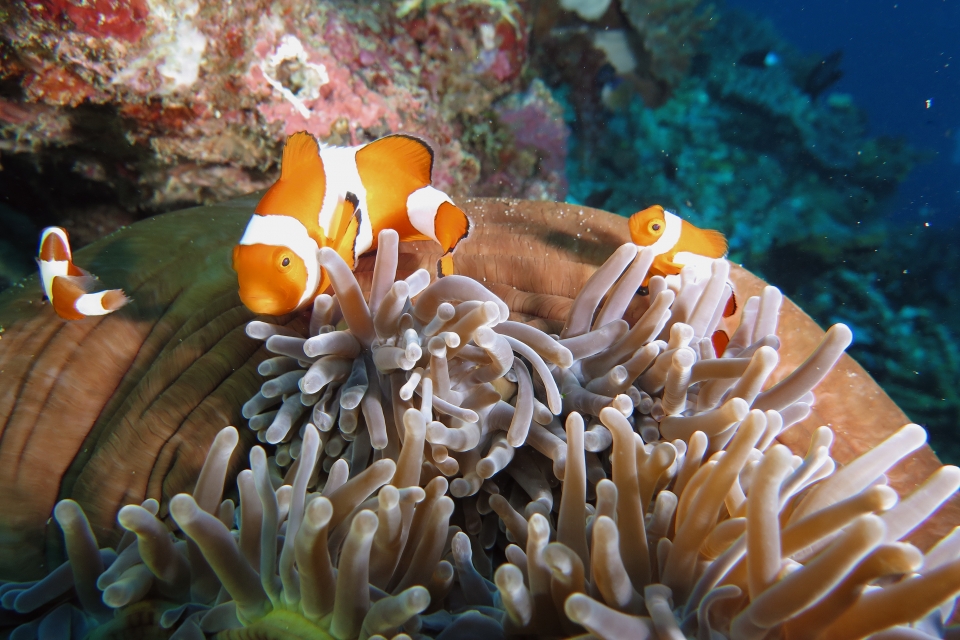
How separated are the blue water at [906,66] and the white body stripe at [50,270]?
31.4 feet

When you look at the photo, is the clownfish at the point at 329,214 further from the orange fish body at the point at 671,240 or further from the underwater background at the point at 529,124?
the underwater background at the point at 529,124

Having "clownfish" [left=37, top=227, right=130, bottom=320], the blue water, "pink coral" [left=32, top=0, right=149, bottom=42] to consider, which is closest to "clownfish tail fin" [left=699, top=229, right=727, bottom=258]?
"clownfish" [left=37, top=227, right=130, bottom=320]

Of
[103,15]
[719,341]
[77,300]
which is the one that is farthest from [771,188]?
[77,300]

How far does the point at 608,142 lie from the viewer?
545 cm

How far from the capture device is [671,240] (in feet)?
5.65

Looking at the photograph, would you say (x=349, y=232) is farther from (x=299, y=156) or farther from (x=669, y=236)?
(x=669, y=236)

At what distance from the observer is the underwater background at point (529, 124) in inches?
82.2

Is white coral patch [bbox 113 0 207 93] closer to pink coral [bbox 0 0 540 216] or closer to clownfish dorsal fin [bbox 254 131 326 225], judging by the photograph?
pink coral [bbox 0 0 540 216]

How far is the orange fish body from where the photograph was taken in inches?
66.4

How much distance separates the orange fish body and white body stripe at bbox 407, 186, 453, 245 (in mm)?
591

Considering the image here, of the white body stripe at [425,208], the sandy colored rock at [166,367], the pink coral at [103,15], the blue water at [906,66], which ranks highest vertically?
the blue water at [906,66]

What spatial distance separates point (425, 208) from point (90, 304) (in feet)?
3.03

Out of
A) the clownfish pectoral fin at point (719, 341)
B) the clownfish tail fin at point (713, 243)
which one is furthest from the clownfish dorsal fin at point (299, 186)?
the clownfish tail fin at point (713, 243)

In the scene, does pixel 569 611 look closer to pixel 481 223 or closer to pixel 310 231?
pixel 310 231
